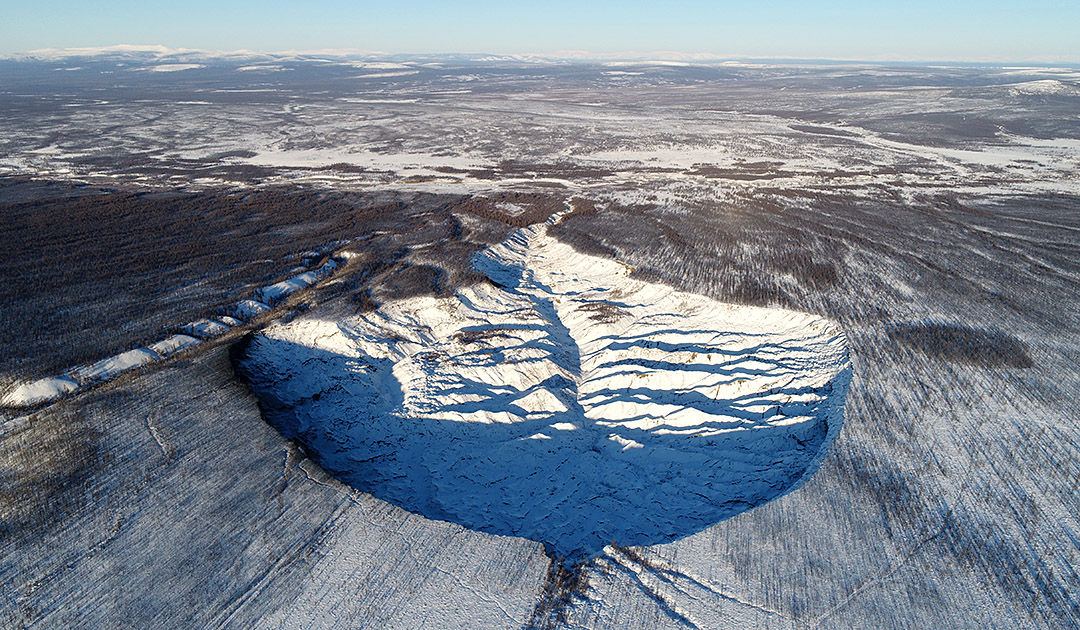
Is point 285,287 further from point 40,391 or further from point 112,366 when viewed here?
point 40,391

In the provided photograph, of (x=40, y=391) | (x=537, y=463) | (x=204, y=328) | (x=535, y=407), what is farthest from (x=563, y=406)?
(x=40, y=391)

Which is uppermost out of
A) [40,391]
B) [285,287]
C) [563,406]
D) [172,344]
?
[285,287]

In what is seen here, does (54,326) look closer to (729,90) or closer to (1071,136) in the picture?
(1071,136)

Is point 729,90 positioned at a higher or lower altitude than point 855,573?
higher

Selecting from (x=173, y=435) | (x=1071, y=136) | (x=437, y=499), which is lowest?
(x=437, y=499)

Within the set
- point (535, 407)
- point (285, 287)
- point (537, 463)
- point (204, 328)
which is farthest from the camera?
point (285, 287)

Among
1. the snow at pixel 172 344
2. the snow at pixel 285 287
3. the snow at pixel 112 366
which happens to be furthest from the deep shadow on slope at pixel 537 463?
the snow at pixel 285 287

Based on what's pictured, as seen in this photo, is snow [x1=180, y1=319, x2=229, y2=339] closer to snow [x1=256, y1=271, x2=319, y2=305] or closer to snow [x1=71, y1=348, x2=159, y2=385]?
snow [x1=71, y1=348, x2=159, y2=385]

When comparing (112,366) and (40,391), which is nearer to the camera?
(40,391)

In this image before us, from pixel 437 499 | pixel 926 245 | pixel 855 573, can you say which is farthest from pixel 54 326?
pixel 926 245
